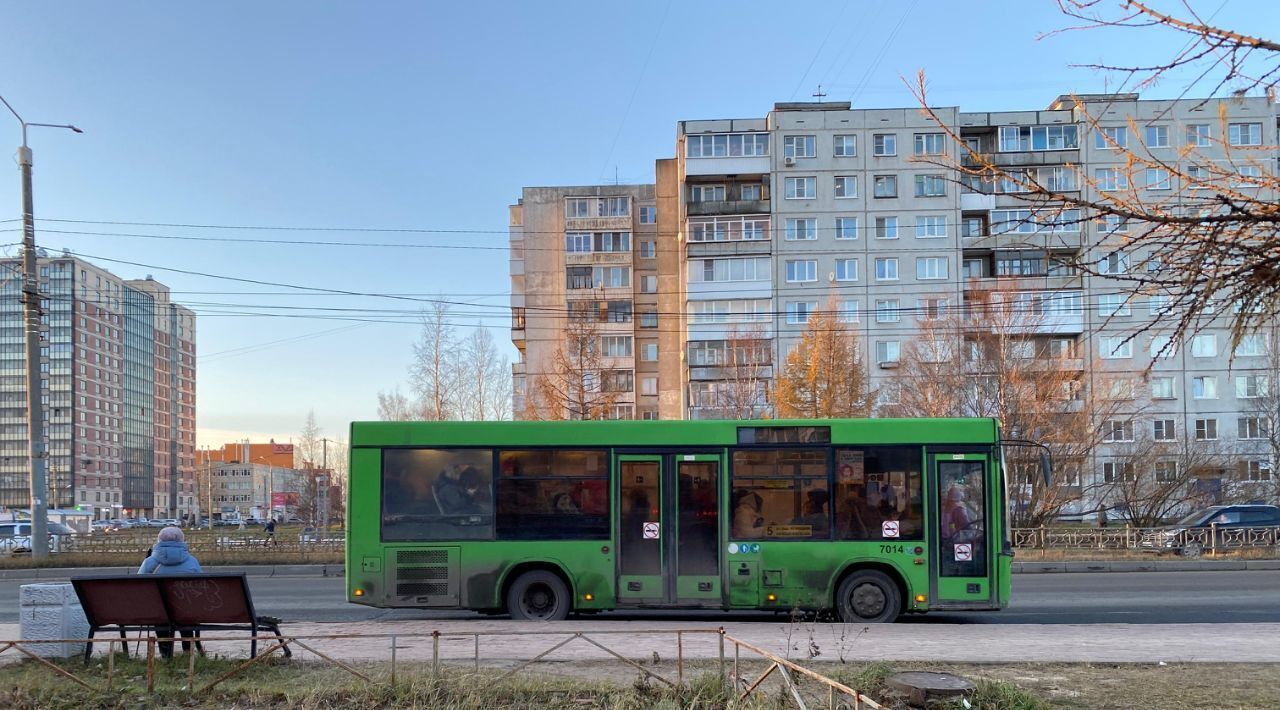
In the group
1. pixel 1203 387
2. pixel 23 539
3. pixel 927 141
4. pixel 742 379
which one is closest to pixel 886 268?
pixel 927 141

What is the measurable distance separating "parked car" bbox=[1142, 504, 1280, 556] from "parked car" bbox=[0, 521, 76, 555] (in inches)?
1313

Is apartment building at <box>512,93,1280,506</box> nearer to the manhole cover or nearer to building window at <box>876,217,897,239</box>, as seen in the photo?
building window at <box>876,217,897,239</box>

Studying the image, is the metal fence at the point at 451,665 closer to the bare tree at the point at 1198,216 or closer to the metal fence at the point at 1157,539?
the bare tree at the point at 1198,216

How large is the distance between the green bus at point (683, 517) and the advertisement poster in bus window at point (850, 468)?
0.02 metres


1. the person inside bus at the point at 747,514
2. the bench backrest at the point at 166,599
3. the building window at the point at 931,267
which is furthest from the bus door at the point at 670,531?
the building window at the point at 931,267

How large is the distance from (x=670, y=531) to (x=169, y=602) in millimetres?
6703

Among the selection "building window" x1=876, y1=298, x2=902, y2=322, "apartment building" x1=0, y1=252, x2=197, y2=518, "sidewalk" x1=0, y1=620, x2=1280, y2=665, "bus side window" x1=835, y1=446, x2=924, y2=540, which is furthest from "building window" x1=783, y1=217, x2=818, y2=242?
"apartment building" x1=0, y1=252, x2=197, y2=518

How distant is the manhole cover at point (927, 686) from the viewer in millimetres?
7957

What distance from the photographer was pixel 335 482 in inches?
3383

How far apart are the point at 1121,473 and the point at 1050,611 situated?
90.1 ft

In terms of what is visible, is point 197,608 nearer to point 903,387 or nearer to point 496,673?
point 496,673

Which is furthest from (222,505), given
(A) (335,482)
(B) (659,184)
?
(B) (659,184)

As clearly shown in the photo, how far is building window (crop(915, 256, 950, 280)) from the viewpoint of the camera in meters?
62.4

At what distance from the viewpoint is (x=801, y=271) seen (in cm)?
6325
